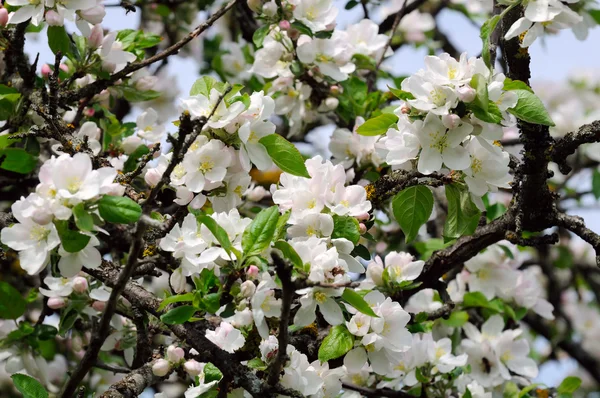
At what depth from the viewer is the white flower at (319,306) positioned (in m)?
1.69

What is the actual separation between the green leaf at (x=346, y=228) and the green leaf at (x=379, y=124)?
0.79 ft

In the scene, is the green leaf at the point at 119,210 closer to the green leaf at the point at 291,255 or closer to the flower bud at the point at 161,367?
the green leaf at the point at 291,255

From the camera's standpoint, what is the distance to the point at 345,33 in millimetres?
2779

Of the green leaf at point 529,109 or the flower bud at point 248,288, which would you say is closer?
the flower bud at point 248,288

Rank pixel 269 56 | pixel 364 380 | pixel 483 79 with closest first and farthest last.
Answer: pixel 483 79 → pixel 364 380 → pixel 269 56

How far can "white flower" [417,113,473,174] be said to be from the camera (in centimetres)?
176

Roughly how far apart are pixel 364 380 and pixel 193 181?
0.91 m

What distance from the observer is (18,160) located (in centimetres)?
239

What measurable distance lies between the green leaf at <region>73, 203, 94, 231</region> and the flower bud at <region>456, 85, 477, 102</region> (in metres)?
0.82

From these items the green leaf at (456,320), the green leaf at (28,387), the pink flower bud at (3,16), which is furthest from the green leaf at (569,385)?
the pink flower bud at (3,16)

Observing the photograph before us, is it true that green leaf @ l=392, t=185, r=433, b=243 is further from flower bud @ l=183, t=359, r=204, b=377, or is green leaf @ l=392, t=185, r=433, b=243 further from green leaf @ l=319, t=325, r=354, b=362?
flower bud @ l=183, t=359, r=204, b=377

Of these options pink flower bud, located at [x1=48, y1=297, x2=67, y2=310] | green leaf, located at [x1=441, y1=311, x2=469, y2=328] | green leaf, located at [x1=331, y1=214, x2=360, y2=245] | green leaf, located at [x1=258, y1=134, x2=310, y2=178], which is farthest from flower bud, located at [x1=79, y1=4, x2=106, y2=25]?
green leaf, located at [x1=441, y1=311, x2=469, y2=328]

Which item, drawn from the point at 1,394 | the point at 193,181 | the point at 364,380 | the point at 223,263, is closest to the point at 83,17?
the point at 193,181

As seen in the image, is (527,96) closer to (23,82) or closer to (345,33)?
(345,33)
